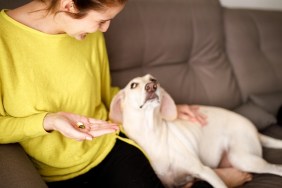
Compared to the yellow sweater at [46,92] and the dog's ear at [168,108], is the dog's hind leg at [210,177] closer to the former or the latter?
the dog's ear at [168,108]

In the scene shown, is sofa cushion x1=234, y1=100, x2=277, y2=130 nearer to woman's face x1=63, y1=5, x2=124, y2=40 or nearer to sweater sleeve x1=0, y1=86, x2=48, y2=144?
woman's face x1=63, y1=5, x2=124, y2=40

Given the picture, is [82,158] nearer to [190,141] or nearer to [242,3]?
[190,141]

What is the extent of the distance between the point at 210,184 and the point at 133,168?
342 millimetres

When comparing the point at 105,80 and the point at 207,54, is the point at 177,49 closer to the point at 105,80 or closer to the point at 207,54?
the point at 207,54

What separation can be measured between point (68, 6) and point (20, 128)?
42 centimetres

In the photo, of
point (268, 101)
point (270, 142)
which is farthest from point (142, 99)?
point (268, 101)

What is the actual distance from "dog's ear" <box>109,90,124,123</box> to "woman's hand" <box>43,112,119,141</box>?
1.25ft

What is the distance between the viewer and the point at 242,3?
2602 millimetres

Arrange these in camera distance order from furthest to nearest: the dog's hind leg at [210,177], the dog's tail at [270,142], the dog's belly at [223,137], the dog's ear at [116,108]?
the dog's tail at [270,142]
the dog's belly at [223,137]
the dog's ear at [116,108]
the dog's hind leg at [210,177]

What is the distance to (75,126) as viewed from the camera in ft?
3.14

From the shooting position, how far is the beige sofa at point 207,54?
1.69 m

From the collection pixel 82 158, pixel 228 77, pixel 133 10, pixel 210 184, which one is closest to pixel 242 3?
pixel 228 77

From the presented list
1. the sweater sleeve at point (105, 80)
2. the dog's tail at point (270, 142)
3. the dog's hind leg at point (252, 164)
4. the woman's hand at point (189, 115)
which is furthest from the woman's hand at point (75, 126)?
the dog's tail at point (270, 142)

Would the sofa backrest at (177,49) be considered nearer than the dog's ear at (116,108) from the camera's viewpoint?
No
